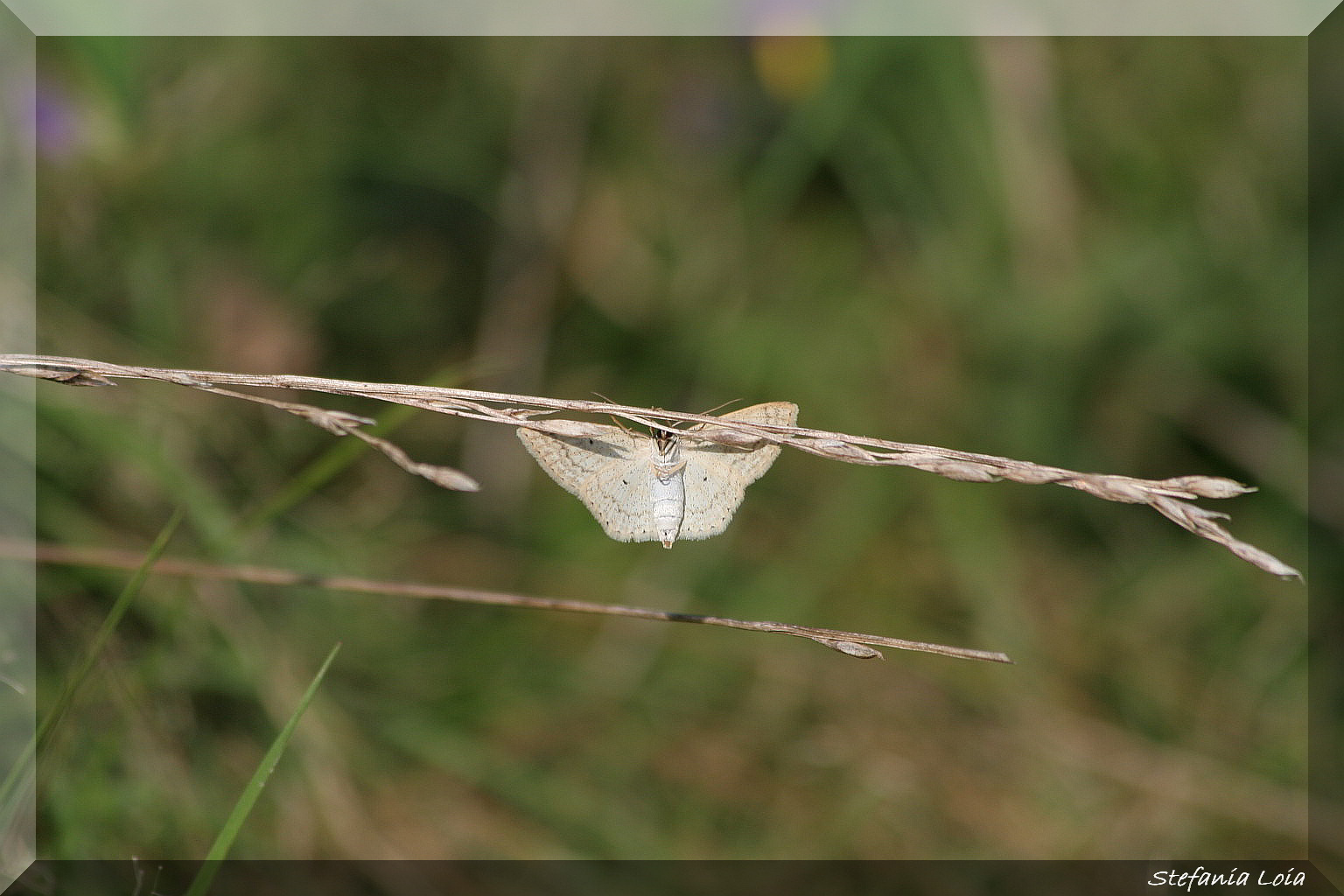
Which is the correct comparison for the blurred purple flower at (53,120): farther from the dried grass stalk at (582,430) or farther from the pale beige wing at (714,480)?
the pale beige wing at (714,480)

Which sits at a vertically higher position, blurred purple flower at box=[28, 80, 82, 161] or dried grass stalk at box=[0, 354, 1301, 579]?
blurred purple flower at box=[28, 80, 82, 161]

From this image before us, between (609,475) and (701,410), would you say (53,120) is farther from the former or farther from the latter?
(701,410)

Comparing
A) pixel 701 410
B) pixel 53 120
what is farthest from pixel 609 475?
pixel 53 120

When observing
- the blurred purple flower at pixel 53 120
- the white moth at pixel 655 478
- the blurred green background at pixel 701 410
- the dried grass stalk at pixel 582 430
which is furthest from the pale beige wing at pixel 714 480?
the blurred purple flower at pixel 53 120

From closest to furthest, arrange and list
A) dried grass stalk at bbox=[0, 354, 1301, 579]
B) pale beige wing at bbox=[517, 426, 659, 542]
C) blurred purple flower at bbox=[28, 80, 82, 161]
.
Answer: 1. dried grass stalk at bbox=[0, 354, 1301, 579]
2. pale beige wing at bbox=[517, 426, 659, 542]
3. blurred purple flower at bbox=[28, 80, 82, 161]

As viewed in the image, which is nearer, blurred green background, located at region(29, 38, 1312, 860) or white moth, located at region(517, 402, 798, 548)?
white moth, located at region(517, 402, 798, 548)

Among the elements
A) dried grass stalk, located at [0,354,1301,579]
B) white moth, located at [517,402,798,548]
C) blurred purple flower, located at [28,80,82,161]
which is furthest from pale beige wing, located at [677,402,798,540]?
blurred purple flower, located at [28,80,82,161]

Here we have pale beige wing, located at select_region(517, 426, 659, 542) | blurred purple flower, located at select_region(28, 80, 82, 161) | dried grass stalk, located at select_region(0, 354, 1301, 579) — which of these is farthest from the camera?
blurred purple flower, located at select_region(28, 80, 82, 161)

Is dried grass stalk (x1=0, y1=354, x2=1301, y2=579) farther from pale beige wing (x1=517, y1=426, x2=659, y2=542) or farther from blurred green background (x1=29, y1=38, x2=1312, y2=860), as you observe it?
blurred green background (x1=29, y1=38, x2=1312, y2=860)
